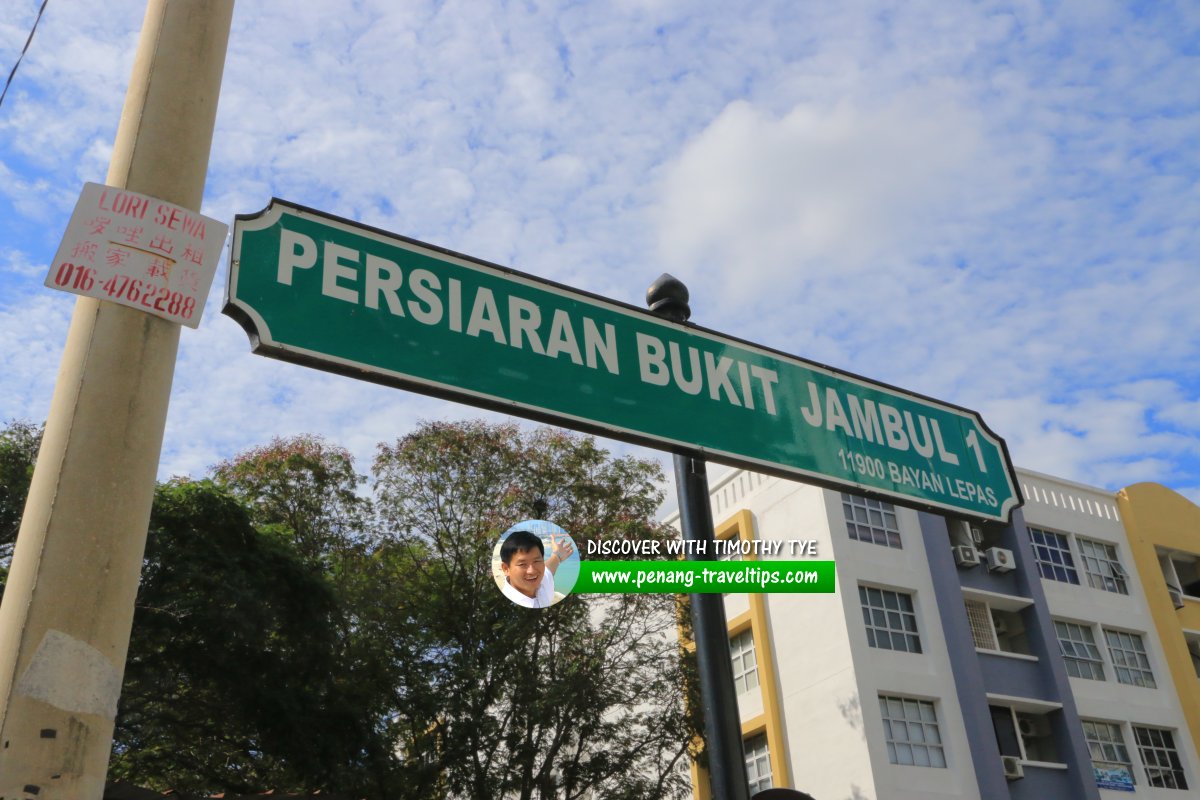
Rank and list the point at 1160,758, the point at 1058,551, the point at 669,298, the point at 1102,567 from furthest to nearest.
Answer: the point at 1102,567 → the point at 1058,551 → the point at 1160,758 → the point at 669,298

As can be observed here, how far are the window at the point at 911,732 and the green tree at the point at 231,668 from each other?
934 centimetres

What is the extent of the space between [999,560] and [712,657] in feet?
66.7

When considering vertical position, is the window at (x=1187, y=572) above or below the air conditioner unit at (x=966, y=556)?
above

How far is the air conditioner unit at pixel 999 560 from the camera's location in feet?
69.3

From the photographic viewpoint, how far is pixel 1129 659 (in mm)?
22047

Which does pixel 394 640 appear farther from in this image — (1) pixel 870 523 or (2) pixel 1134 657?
(2) pixel 1134 657

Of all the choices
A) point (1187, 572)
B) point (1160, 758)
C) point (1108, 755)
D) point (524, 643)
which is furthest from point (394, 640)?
point (1187, 572)

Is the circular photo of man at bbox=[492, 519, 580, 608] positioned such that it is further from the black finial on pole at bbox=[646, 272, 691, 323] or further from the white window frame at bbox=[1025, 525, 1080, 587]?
the white window frame at bbox=[1025, 525, 1080, 587]

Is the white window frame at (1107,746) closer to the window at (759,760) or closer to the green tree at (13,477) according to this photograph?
the window at (759,760)

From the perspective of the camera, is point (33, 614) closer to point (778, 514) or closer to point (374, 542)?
point (374, 542)

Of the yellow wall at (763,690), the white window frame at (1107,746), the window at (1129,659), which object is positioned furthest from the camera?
the window at (1129,659)

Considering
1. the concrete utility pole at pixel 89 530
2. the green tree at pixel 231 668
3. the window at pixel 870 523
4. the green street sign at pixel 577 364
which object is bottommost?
the concrete utility pole at pixel 89 530

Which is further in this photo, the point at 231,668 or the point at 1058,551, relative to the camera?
the point at 1058,551

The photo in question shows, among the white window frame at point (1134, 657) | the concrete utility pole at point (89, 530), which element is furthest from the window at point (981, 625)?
the concrete utility pole at point (89, 530)
